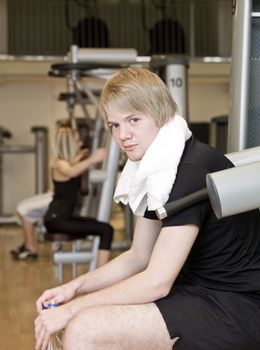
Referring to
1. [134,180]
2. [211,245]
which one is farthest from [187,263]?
[134,180]

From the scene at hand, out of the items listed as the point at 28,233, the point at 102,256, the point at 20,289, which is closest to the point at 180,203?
the point at 102,256

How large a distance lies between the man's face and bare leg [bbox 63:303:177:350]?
1.31 feet

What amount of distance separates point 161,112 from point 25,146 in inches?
357

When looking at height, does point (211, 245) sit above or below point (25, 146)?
Result: above

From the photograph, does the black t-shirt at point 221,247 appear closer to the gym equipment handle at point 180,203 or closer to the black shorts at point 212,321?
the black shorts at point 212,321

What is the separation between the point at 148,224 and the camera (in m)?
2.03

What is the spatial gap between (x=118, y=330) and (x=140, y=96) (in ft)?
1.85

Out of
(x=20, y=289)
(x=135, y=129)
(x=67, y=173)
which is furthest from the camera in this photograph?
(x=67, y=173)

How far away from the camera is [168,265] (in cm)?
178

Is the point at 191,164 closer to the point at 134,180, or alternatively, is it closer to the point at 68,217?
the point at 134,180

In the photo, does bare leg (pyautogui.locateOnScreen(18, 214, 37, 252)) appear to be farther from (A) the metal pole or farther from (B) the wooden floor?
(A) the metal pole

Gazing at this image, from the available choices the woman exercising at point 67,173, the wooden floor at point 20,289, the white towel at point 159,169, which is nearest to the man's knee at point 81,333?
the white towel at point 159,169

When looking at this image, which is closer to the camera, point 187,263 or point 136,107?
point 136,107

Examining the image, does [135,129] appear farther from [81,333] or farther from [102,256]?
[102,256]
